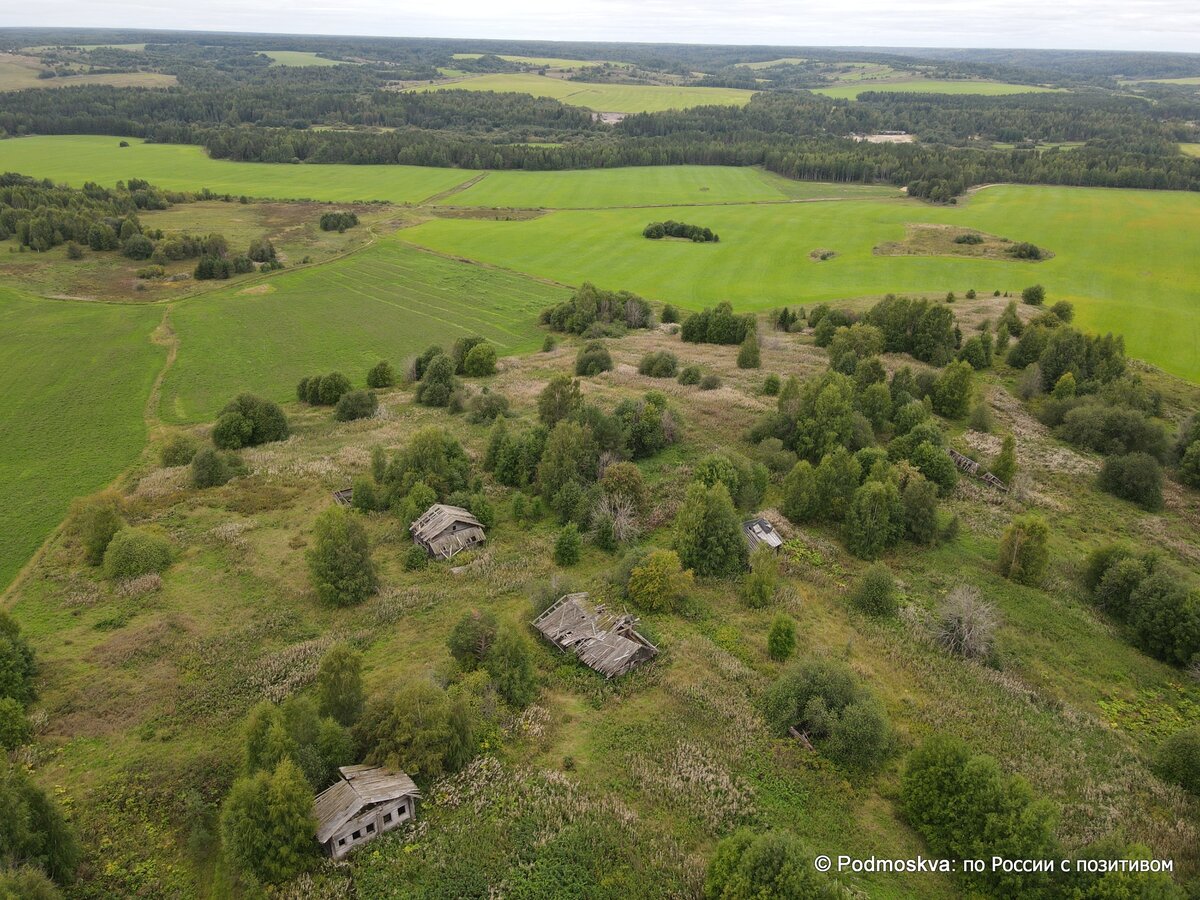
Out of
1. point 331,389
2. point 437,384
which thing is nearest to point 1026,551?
A: point 437,384

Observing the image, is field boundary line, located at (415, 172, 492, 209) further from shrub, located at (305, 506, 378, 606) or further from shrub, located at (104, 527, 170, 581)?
shrub, located at (305, 506, 378, 606)

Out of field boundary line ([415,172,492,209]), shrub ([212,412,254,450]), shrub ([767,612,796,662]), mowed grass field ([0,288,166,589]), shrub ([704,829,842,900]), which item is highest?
field boundary line ([415,172,492,209])

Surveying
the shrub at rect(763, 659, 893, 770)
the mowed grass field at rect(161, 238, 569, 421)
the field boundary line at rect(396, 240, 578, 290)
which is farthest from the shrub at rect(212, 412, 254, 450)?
the field boundary line at rect(396, 240, 578, 290)

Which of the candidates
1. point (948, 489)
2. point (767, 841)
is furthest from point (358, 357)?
point (767, 841)

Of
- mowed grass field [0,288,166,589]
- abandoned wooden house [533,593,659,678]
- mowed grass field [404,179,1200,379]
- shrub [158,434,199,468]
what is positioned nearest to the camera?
abandoned wooden house [533,593,659,678]

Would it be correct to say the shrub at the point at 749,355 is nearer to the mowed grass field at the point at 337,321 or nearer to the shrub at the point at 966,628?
the mowed grass field at the point at 337,321

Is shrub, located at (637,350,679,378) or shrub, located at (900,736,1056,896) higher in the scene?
shrub, located at (900,736,1056,896)
